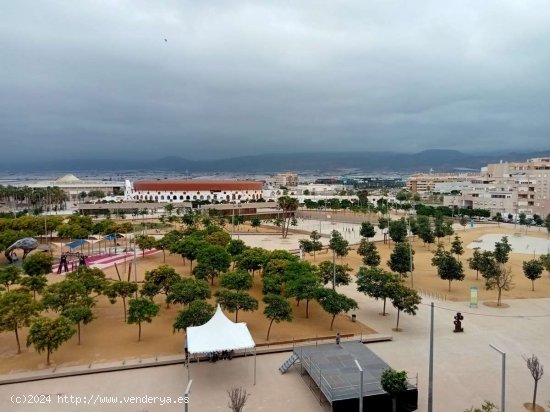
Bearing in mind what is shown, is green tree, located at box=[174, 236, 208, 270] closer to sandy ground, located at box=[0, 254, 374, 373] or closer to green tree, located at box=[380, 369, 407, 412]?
sandy ground, located at box=[0, 254, 374, 373]

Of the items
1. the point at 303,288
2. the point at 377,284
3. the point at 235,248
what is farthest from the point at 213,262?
the point at 377,284

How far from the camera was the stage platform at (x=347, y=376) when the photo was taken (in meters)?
16.2

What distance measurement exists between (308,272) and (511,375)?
12.7 meters

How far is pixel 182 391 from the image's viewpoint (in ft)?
57.9

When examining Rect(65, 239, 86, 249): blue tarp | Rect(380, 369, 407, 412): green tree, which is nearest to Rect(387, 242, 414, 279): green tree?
Rect(380, 369, 407, 412): green tree

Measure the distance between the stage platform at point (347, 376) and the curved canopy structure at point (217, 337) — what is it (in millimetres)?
2706

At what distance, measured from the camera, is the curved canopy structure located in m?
18.6

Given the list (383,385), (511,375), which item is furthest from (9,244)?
(511,375)

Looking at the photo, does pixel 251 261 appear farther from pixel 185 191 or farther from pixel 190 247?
pixel 185 191

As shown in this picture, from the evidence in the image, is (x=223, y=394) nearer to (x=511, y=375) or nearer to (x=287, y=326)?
(x=287, y=326)

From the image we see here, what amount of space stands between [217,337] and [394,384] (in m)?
7.93

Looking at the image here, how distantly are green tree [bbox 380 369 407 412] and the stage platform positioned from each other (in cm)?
60

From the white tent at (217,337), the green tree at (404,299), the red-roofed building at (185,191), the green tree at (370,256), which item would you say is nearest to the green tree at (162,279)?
the white tent at (217,337)

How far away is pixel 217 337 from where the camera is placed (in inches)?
761
